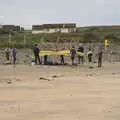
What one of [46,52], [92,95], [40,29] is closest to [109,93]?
[92,95]

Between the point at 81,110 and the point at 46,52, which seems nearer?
the point at 81,110

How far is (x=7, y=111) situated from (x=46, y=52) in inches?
920

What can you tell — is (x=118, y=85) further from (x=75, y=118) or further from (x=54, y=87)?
(x=75, y=118)

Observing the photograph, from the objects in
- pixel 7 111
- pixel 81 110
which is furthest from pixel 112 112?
pixel 7 111

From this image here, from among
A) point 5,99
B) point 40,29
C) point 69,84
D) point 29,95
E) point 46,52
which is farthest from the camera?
point 40,29

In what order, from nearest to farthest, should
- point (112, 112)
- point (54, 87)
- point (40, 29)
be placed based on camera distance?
1. point (112, 112)
2. point (54, 87)
3. point (40, 29)

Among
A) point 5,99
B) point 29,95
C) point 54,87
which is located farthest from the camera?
point 54,87

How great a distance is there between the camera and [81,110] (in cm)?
1333

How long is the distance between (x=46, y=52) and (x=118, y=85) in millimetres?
16795

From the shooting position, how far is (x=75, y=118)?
480 inches

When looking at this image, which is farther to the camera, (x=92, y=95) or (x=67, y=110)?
(x=92, y=95)

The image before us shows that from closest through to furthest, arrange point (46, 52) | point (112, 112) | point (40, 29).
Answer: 1. point (112, 112)
2. point (46, 52)
3. point (40, 29)

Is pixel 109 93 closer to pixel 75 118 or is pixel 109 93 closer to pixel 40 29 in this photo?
pixel 75 118

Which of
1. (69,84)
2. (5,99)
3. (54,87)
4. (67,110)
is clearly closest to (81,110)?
(67,110)
